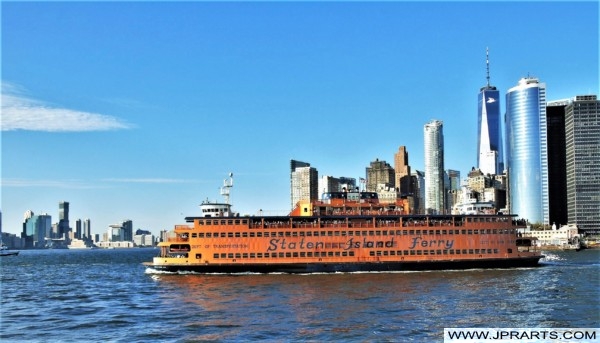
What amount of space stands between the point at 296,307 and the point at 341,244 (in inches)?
1126

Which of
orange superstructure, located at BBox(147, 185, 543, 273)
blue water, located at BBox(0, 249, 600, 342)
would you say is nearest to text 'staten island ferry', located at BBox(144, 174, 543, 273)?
orange superstructure, located at BBox(147, 185, 543, 273)

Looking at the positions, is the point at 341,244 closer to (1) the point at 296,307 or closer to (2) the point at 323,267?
(2) the point at 323,267

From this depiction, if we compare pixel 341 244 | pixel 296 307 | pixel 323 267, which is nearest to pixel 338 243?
pixel 341 244

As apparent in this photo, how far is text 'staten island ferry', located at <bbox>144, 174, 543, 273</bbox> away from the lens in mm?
66938

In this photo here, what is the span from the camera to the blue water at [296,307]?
1261 inches

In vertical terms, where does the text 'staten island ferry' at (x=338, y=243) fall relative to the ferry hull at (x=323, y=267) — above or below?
above

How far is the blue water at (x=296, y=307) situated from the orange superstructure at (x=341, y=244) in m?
4.94

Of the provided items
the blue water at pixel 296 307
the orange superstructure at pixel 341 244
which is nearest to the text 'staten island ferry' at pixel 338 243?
the orange superstructure at pixel 341 244

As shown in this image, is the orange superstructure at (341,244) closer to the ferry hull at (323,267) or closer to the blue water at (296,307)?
the ferry hull at (323,267)

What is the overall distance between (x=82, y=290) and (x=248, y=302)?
20.5 m

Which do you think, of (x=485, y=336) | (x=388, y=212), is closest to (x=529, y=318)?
(x=485, y=336)

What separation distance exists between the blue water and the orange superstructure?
4938mm

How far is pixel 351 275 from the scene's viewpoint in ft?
209

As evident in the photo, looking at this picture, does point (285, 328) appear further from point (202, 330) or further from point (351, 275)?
point (351, 275)
